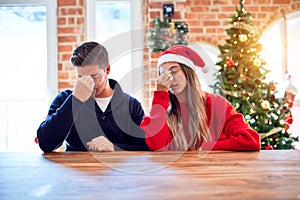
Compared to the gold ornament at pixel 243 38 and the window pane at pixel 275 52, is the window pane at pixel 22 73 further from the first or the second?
the window pane at pixel 275 52

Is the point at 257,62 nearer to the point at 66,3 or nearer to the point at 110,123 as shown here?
the point at 110,123

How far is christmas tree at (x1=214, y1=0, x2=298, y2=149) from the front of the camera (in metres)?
2.92

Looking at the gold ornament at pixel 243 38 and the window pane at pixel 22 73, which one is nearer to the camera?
the gold ornament at pixel 243 38

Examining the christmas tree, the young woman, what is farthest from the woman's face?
the christmas tree

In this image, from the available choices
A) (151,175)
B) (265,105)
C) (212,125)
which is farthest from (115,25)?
(151,175)

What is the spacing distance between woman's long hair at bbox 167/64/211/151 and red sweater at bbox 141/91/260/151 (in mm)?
26

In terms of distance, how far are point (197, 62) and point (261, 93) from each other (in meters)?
1.40

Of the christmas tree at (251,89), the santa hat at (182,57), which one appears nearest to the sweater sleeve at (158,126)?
the santa hat at (182,57)

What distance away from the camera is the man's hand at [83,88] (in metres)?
1.44

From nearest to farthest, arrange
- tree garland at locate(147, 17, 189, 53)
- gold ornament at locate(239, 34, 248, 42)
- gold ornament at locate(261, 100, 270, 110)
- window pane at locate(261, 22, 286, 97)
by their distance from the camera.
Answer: gold ornament at locate(261, 100, 270, 110), gold ornament at locate(239, 34, 248, 42), tree garland at locate(147, 17, 189, 53), window pane at locate(261, 22, 286, 97)

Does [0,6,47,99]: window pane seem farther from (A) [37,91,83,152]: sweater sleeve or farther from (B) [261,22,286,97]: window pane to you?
(A) [37,91,83,152]: sweater sleeve

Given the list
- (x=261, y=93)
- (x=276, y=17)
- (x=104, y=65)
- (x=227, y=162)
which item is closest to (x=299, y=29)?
(x=276, y=17)

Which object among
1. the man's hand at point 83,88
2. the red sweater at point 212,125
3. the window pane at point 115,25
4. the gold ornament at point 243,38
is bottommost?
the red sweater at point 212,125

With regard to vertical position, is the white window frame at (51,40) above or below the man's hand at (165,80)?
above
